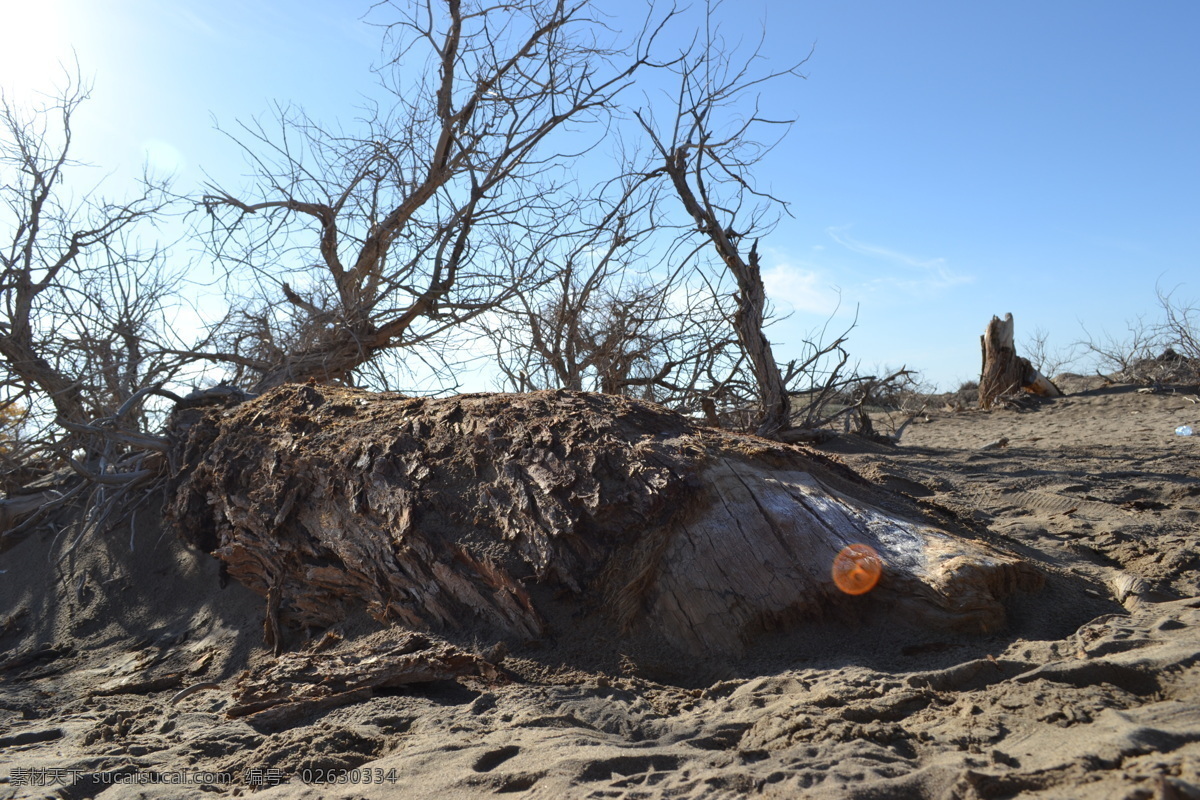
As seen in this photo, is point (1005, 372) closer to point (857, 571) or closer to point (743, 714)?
point (857, 571)

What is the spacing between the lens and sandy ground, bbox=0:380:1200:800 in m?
1.83

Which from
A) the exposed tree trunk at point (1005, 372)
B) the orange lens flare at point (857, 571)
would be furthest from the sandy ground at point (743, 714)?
the exposed tree trunk at point (1005, 372)

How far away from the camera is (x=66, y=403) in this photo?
7660 millimetres

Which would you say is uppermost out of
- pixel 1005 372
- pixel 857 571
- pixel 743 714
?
pixel 1005 372

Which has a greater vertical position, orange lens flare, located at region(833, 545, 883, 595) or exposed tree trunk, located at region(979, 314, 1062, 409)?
exposed tree trunk, located at region(979, 314, 1062, 409)

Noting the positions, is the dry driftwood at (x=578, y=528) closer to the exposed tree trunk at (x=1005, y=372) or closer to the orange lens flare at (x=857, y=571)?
the orange lens flare at (x=857, y=571)

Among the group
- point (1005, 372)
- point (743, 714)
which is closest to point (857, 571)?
point (743, 714)

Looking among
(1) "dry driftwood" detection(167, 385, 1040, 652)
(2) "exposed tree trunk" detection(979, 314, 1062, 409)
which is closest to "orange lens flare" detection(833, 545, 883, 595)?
(1) "dry driftwood" detection(167, 385, 1040, 652)

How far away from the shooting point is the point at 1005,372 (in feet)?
35.5

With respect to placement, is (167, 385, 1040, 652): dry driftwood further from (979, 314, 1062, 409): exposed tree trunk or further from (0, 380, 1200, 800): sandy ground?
(979, 314, 1062, 409): exposed tree trunk

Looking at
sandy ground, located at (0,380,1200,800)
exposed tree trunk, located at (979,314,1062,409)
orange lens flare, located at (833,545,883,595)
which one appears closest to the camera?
sandy ground, located at (0,380,1200,800)

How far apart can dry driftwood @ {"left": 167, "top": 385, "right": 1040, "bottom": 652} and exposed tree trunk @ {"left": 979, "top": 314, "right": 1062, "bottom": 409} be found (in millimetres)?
8312

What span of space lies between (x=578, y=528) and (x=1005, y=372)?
31.7ft

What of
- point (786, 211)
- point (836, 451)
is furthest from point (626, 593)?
point (786, 211)
